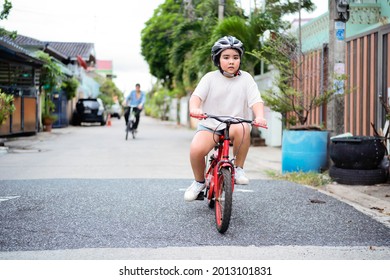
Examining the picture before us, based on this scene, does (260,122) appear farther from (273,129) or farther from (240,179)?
(273,129)

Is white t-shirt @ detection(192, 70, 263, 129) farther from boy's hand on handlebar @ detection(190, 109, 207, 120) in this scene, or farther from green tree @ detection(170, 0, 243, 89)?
green tree @ detection(170, 0, 243, 89)

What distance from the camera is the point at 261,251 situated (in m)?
3.71

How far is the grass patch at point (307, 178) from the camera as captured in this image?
7180mm

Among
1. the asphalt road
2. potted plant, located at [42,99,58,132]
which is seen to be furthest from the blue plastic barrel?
potted plant, located at [42,99,58,132]

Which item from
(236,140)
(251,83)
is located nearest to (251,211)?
(236,140)

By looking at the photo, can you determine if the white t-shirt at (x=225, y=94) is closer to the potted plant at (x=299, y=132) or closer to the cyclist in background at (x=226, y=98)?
the cyclist in background at (x=226, y=98)

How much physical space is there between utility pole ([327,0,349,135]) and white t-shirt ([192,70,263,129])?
10.9 ft

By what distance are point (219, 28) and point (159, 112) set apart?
37.4 m

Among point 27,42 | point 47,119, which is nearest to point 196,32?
point 47,119

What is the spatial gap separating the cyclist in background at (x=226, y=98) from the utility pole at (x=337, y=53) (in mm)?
3373

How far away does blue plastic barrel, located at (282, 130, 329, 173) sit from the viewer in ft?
25.3

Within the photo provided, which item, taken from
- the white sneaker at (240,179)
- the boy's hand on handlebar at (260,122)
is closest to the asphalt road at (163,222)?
the white sneaker at (240,179)

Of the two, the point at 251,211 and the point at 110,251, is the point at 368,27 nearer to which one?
the point at 251,211
